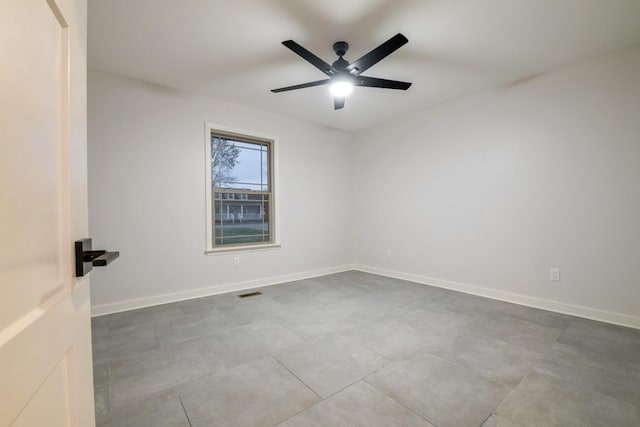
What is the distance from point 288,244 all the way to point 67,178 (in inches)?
153

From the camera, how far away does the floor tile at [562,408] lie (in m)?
1.50

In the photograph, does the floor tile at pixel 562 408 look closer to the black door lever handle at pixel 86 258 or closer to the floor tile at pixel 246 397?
the floor tile at pixel 246 397

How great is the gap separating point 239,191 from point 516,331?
11.9ft

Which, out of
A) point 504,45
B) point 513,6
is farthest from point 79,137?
point 504,45

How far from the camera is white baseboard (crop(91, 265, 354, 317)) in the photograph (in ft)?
10.1

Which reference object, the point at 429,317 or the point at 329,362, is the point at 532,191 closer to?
the point at 429,317

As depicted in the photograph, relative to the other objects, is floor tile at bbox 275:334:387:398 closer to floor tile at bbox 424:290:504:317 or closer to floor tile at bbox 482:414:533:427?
floor tile at bbox 482:414:533:427

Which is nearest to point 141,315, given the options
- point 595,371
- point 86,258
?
point 86,258

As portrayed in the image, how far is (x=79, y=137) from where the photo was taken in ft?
2.51

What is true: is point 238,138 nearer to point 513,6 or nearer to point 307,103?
point 307,103

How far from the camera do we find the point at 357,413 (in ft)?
5.09

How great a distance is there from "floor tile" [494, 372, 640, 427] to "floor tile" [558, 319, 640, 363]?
28.7 inches

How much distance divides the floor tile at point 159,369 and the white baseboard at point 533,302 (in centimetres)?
316

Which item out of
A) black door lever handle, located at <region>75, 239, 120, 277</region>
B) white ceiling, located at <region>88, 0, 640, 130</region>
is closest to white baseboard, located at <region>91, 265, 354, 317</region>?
white ceiling, located at <region>88, 0, 640, 130</region>
